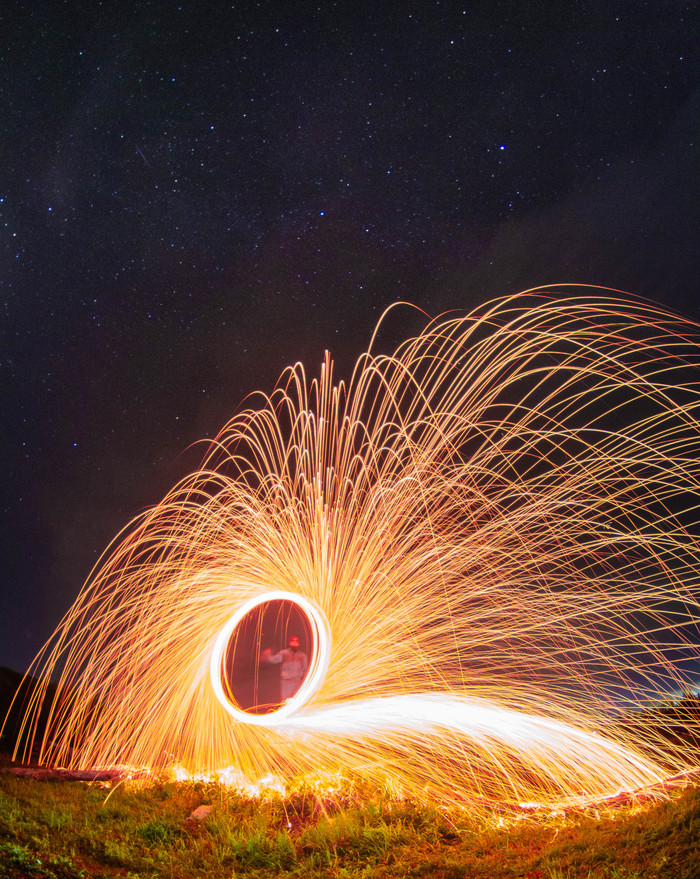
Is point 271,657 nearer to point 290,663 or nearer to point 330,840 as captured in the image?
point 290,663

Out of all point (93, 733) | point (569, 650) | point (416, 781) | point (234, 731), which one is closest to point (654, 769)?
point (569, 650)

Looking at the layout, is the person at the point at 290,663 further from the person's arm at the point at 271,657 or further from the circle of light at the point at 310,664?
the circle of light at the point at 310,664

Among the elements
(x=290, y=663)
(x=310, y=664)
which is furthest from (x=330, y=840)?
(x=290, y=663)

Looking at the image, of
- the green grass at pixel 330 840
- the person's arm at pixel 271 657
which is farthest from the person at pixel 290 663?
the green grass at pixel 330 840

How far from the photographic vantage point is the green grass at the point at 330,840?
18.3 ft

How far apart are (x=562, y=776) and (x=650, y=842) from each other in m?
2.88

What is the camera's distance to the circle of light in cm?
926

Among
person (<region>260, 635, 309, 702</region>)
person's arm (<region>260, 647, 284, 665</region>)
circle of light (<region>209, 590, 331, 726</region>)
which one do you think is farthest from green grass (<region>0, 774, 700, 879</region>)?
person's arm (<region>260, 647, 284, 665</region>)

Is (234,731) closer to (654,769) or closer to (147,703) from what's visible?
(147,703)

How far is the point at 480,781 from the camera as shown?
28.5 ft

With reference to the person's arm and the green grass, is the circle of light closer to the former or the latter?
the green grass

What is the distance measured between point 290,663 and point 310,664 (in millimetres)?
2205

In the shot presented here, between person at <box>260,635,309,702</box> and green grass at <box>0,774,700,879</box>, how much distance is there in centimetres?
327

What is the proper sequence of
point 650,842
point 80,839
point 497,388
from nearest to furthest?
point 650,842
point 80,839
point 497,388
